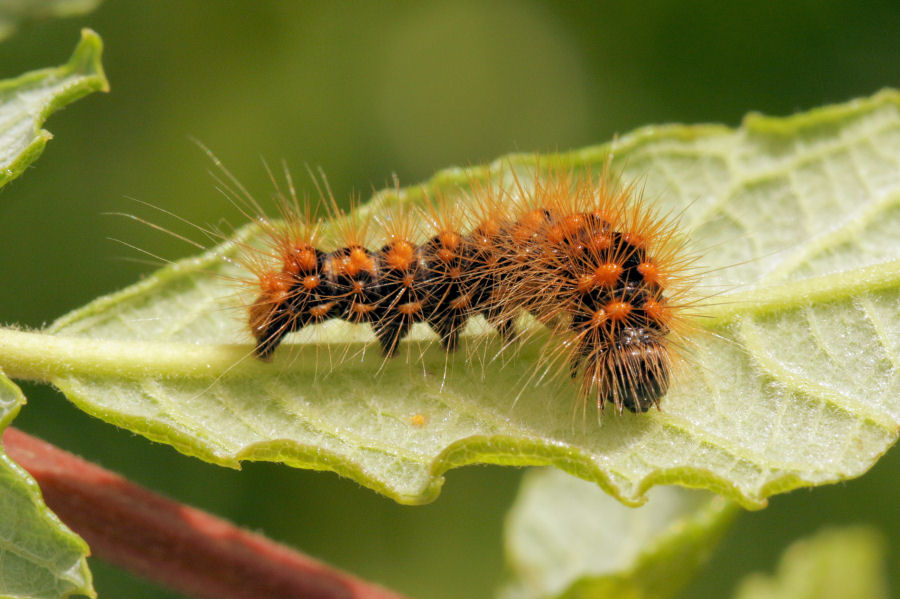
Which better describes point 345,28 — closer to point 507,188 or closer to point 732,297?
point 507,188

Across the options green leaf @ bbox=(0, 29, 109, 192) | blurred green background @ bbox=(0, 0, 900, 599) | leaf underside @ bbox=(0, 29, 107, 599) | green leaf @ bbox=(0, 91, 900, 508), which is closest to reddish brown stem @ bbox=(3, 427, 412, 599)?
green leaf @ bbox=(0, 91, 900, 508)

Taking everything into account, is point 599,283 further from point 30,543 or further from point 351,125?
point 351,125

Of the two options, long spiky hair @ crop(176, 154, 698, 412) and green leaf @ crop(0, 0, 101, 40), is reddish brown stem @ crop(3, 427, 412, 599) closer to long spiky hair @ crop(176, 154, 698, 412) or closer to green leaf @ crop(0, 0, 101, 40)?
long spiky hair @ crop(176, 154, 698, 412)

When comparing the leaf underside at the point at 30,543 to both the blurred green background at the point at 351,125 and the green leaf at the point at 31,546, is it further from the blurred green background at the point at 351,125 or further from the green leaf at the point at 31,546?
the blurred green background at the point at 351,125

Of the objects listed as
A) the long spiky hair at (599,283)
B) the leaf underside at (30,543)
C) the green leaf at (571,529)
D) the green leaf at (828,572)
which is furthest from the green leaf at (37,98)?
the green leaf at (828,572)

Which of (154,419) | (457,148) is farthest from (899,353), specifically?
(457,148)

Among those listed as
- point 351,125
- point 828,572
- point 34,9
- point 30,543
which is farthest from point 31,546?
point 351,125
